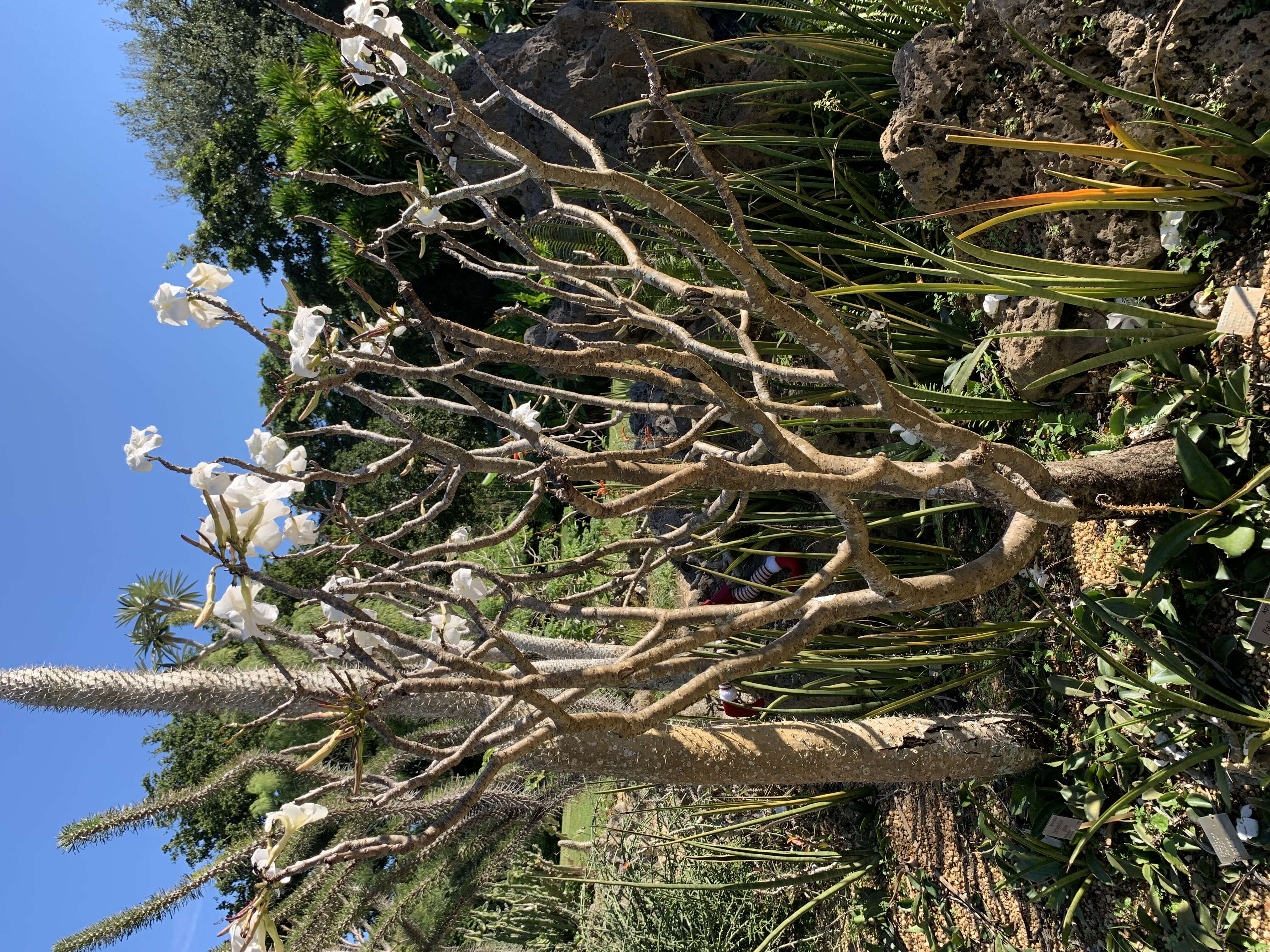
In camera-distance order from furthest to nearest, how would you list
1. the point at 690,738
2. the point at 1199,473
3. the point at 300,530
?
the point at 690,738 → the point at 1199,473 → the point at 300,530

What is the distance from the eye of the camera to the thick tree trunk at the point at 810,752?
1.51 m

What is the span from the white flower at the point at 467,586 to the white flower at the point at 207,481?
0.45 m

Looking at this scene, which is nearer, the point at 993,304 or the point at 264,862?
the point at 264,862

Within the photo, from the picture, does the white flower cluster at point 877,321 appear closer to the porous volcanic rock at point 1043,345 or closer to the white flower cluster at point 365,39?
the porous volcanic rock at point 1043,345

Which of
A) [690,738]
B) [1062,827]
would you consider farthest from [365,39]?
[1062,827]

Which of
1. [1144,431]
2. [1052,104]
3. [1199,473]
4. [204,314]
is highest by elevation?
[1052,104]

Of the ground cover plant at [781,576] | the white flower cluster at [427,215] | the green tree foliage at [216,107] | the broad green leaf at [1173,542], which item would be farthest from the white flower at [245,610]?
the green tree foliage at [216,107]

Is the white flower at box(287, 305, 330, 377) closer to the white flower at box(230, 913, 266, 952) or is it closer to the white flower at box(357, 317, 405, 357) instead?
the white flower at box(357, 317, 405, 357)

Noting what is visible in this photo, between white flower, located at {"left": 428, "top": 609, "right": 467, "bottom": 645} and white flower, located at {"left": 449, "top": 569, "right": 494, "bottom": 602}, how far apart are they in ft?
0.15

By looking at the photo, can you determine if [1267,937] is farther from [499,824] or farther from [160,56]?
[160,56]

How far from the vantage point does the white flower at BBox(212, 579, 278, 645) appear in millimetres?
984

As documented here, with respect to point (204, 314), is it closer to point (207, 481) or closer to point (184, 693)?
point (207, 481)

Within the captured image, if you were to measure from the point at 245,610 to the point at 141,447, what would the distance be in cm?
30

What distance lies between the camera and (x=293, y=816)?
3.26 ft
